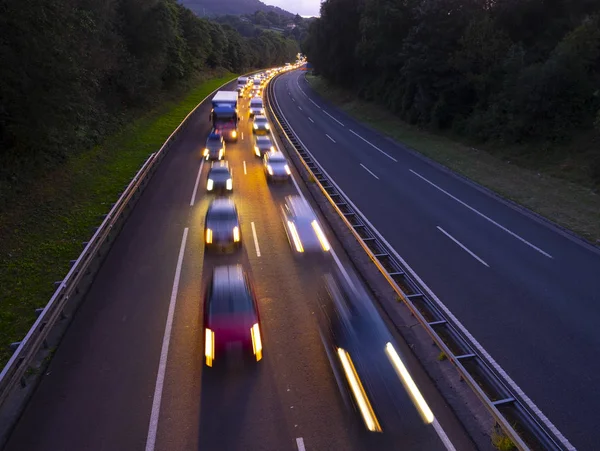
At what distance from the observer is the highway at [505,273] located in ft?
32.8

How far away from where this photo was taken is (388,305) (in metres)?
12.8

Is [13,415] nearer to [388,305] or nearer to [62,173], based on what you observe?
[388,305]

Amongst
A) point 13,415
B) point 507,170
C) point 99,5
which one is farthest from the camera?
point 99,5

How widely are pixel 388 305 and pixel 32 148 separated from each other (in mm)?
18399

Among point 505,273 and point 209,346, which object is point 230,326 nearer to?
point 209,346

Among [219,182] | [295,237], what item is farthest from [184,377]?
[219,182]

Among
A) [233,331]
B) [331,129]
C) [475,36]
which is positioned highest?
[475,36]

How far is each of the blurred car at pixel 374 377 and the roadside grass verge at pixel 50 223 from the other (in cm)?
806

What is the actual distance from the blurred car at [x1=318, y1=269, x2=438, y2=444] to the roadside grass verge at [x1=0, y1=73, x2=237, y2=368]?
8.06 metres

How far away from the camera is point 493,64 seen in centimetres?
3509

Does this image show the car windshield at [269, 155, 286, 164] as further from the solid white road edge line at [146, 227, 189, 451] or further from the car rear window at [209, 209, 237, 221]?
the solid white road edge line at [146, 227, 189, 451]

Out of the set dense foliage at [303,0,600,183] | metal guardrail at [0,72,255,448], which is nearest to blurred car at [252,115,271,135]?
dense foliage at [303,0,600,183]

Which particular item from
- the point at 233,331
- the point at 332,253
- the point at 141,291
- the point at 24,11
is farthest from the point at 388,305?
the point at 24,11

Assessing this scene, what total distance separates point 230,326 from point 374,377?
3493 mm
